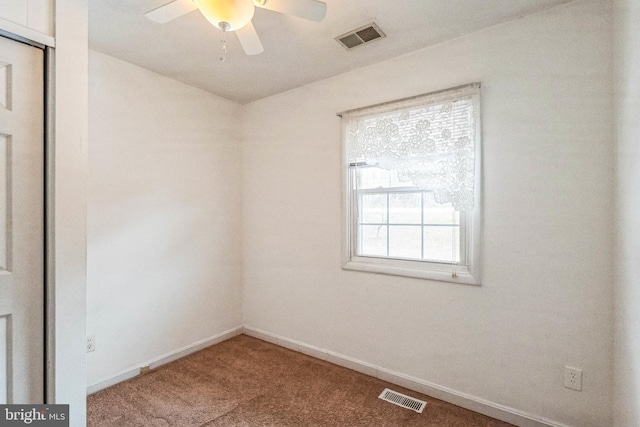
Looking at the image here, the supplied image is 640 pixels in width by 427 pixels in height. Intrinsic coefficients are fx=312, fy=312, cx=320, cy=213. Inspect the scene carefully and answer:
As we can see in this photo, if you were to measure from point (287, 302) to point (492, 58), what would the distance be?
2.59 metres

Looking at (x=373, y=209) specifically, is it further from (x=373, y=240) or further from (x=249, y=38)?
(x=249, y=38)

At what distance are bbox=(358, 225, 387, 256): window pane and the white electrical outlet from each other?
1.30 metres

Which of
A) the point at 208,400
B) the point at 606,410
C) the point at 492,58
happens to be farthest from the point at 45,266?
the point at 606,410

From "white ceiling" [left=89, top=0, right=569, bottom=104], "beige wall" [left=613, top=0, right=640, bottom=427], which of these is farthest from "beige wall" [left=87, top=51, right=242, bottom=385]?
"beige wall" [left=613, top=0, right=640, bottom=427]

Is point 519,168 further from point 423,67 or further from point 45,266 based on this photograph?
point 45,266

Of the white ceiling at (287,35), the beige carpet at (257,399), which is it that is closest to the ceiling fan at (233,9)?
the white ceiling at (287,35)

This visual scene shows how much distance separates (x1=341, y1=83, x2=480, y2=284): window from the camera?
2092 mm

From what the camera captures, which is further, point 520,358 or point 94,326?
→ point 94,326

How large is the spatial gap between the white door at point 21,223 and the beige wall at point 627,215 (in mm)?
2557

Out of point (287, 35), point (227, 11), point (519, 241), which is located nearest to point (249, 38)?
point (227, 11)

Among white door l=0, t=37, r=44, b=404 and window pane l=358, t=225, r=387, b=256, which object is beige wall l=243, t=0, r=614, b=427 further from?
white door l=0, t=37, r=44, b=404

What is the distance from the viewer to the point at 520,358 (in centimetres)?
193

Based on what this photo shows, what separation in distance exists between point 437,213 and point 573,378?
1.22 metres

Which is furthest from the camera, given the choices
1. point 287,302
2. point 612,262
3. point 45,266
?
point 287,302
